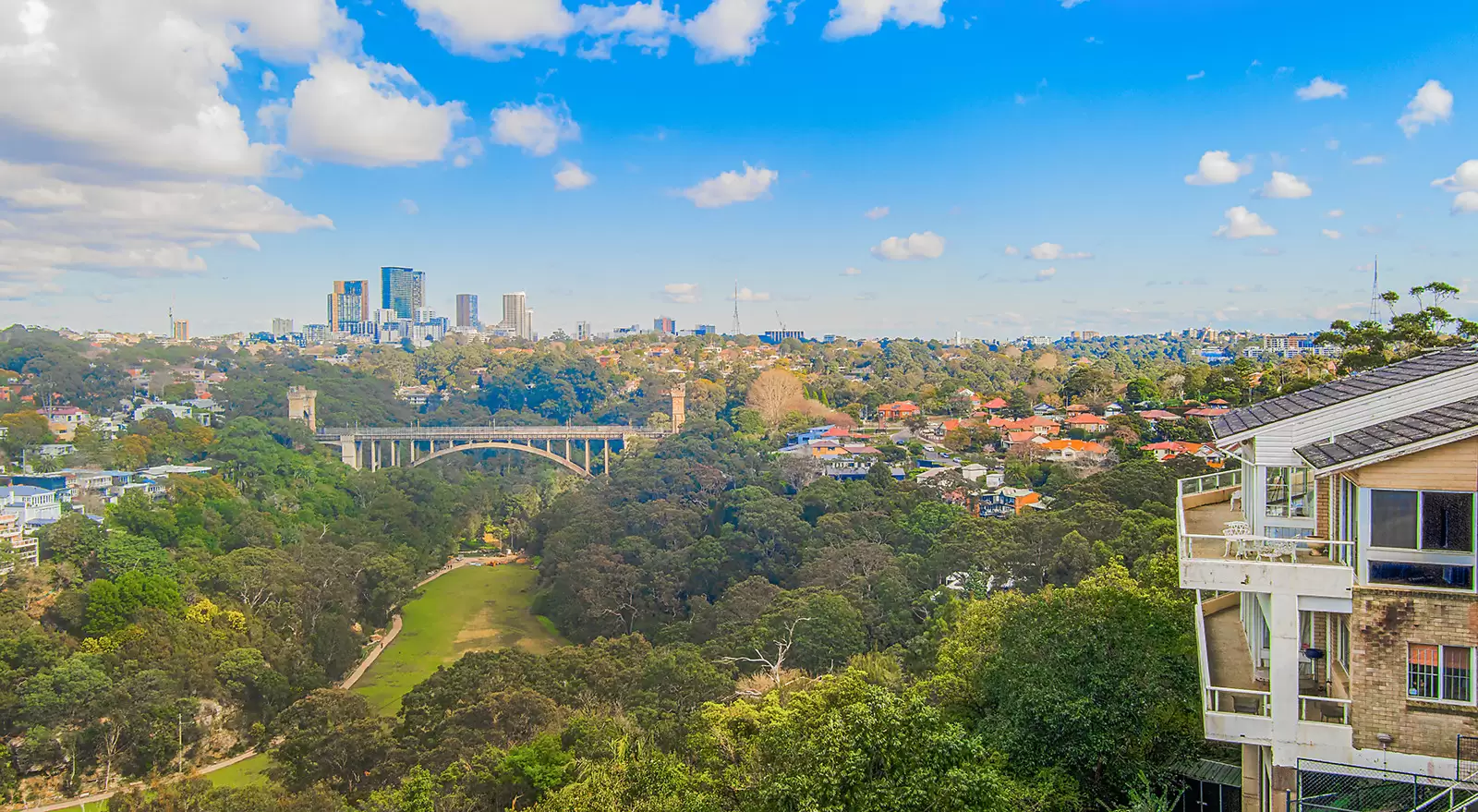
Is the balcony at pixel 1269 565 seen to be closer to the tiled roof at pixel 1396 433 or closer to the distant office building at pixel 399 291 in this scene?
the tiled roof at pixel 1396 433

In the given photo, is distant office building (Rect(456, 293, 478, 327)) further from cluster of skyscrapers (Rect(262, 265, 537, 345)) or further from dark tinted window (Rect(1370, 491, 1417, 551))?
dark tinted window (Rect(1370, 491, 1417, 551))

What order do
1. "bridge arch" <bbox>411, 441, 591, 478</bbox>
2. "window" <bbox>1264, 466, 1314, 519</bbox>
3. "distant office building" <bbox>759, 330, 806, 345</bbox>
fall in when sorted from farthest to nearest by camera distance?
"distant office building" <bbox>759, 330, 806, 345</bbox> → "bridge arch" <bbox>411, 441, 591, 478</bbox> → "window" <bbox>1264, 466, 1314, 519</bbox>

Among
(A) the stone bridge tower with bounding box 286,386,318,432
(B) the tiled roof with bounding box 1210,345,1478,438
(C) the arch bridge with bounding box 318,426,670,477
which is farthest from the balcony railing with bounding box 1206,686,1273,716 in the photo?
(A) the stone bridge tower with bounding box 286,386,318,432

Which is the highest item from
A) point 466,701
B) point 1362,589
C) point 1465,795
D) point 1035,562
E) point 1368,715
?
point 1362,589

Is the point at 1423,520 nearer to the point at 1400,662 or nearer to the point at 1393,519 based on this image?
the point at 1393,519

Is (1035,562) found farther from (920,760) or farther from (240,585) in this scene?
(240,585)

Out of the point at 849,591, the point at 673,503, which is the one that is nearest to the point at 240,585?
the point at 673,503
